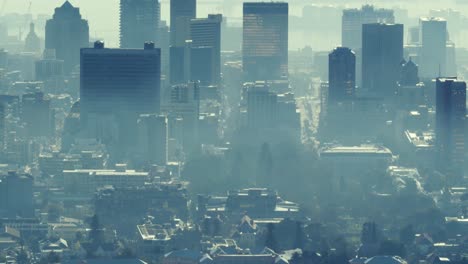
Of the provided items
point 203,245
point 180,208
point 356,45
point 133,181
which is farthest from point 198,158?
point 356,45

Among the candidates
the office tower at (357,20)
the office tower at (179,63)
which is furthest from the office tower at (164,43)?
the office tower at (357,20)

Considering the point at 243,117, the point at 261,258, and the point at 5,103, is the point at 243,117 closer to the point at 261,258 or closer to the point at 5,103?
the point at 5,103

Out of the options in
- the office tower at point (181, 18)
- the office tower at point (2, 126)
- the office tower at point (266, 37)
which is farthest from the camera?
the office tower at point (266, 37)

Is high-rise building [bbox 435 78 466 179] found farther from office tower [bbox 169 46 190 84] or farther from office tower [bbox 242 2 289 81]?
office tower [bbox 242 2 289 81]

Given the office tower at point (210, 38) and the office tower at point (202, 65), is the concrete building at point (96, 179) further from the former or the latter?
the office tower at point (210, 38)

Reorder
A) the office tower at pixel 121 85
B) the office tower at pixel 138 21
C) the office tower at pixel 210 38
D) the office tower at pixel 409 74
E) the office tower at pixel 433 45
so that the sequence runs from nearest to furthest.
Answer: the office tower at pixel 121 85
the office tower at pixel 409 74
the office tower at pixel 210 38
the office tower at pixel 138 21
the office tower at pixel 433 45
